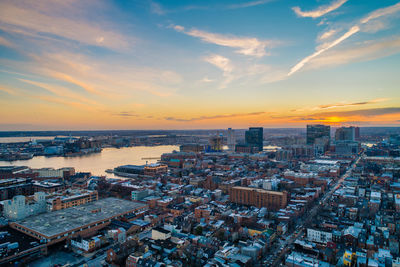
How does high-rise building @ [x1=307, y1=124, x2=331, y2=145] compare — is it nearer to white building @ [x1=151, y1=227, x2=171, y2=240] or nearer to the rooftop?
the rooftop

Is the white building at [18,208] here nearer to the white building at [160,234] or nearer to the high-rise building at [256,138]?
the white building at [160,234]

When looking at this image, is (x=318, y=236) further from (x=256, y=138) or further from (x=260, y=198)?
(x=256, y=138)

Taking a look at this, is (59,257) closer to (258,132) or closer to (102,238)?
(102,238)

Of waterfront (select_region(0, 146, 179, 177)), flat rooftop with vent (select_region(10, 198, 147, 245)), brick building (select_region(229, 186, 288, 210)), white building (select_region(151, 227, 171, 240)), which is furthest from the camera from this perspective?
waterfront (select_region(0, 146, 179, 177))

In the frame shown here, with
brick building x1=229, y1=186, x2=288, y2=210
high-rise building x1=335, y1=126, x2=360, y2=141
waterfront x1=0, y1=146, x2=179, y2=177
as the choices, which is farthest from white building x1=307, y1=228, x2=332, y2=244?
high-rise building x1=335, y1=126, x2=360, y2=141

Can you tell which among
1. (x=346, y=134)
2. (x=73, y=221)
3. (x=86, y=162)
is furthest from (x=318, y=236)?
(x=346, y=134)

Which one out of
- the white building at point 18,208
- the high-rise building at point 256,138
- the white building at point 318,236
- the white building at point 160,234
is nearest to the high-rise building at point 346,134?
the high-rise building at point 256,138

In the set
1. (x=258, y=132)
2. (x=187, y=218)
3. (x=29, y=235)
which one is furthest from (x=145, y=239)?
(x=258, y=132)
